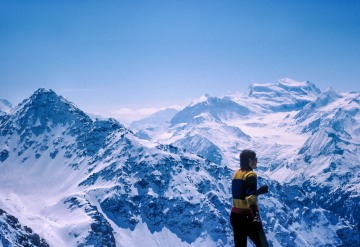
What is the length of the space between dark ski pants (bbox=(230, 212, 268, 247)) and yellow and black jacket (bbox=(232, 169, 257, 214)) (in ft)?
0.70

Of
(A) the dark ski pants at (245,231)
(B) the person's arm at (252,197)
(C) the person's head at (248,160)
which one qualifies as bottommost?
(A) the dark ski pants at (245,231)

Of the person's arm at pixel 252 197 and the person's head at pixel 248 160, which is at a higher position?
the person's head at pixel 248 160

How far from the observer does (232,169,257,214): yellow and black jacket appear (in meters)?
11.8

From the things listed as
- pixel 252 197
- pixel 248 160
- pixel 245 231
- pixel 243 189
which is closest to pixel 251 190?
pixel 252 197

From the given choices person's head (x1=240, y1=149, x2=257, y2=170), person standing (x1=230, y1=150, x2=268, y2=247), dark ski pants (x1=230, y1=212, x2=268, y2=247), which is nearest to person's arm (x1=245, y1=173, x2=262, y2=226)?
person standing (x1=230, y1=150, x2=268, y2=247)

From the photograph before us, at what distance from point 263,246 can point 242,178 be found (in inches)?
81.2

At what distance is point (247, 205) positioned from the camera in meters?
12.0

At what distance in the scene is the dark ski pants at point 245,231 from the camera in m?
11.8

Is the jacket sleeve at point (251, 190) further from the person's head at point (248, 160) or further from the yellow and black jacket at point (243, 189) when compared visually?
the person's head at point (248, 160)

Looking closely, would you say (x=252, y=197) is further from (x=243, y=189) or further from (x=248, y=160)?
(x=248, y=160)

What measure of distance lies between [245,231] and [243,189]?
4.38 ft

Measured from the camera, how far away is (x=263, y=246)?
38.0 ft

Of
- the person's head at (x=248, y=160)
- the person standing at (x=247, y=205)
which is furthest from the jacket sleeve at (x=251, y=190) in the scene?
the person's head at (x=248, y=160)

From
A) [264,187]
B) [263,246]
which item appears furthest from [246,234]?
[264,187]
